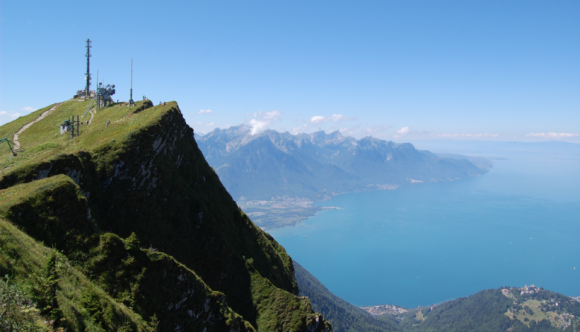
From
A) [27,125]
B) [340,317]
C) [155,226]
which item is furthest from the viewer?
[340,317]

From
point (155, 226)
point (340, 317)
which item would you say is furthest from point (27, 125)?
point (340, 317)

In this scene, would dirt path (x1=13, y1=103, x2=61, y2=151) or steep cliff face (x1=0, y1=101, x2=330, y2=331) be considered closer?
steep cliff face (x1=0, y1=101, x2=330, y2=331)

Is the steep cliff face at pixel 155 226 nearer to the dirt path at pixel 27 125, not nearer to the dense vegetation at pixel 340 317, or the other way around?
the dirt path at pixel 27 125

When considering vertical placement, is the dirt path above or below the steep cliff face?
above

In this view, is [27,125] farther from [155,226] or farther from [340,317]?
[340,317]

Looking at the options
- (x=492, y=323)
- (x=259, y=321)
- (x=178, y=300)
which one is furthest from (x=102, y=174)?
(x=492, y=323)

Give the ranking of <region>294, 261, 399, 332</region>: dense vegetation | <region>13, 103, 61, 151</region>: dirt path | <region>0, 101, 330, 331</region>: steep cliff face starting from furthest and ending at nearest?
<region>294, 261, 399, 332</region>: dense vegetation, <region>13, 103, 61, 151</region>: dirt path, <region>0, 101, 330, 331</region>: steep cliff face

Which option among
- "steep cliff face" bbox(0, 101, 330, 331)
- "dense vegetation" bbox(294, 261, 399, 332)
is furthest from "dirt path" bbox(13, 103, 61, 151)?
"dense vegetation" bbox(294, 261, 399, 332)

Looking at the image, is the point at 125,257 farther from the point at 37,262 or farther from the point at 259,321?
the point at 259,321

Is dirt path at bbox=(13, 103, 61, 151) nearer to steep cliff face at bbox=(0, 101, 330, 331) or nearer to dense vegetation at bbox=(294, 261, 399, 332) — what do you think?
steep cliff face at bbox=(0, 101, 330, 331)
